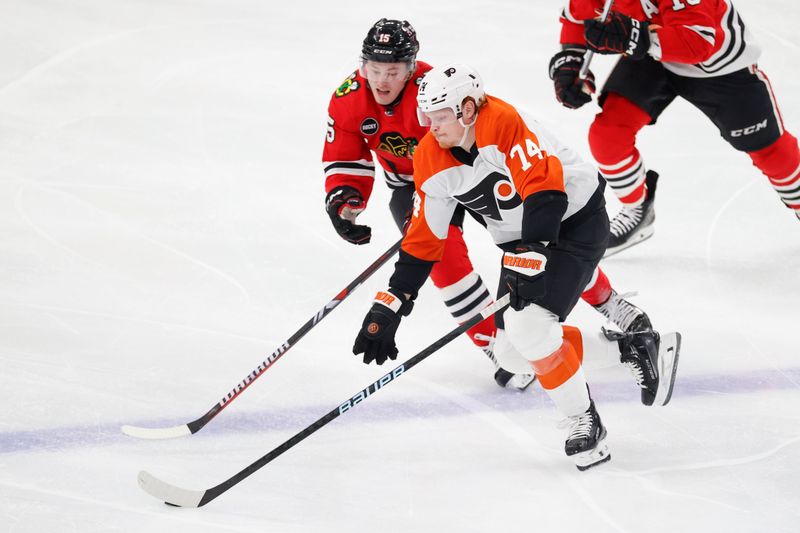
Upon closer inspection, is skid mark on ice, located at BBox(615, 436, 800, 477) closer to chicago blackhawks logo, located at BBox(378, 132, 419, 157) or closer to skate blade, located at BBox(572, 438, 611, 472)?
skate blade, located at BBox(572, 438, 611, 472)

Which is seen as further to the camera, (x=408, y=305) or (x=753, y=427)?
(x=753, y=427)

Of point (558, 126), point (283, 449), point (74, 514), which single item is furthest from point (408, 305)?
point (558, 126)

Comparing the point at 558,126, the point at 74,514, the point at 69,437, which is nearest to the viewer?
the point at 74,514

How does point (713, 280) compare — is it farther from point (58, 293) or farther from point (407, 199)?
point (58, 293)

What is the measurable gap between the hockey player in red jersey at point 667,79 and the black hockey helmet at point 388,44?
90 centimetres

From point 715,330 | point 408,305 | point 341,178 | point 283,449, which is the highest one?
point 341,178

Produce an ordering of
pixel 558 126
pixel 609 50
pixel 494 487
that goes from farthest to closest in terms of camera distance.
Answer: pixel 558 126
pixel 609 50
pixel 494 487

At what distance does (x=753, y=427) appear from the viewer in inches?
109

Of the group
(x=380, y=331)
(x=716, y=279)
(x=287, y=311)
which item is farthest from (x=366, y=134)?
(x=716, y=279)

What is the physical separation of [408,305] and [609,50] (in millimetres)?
1367

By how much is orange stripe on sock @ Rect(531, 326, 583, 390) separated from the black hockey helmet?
0.98 meters

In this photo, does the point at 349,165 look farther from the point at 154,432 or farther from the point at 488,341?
the point at 154,432

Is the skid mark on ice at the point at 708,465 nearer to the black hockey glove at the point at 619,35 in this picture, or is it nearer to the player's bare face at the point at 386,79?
the player's bare face at the point at 386,79

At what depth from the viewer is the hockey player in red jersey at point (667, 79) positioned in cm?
329
